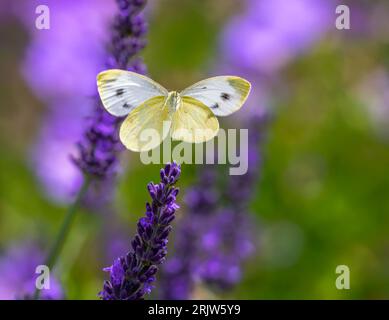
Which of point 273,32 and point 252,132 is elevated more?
point 273,32

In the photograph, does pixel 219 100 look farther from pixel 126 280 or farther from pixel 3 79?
pixel 3 79

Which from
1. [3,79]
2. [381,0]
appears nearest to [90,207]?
[3,79]

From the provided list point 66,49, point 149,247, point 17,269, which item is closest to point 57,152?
point 66,49

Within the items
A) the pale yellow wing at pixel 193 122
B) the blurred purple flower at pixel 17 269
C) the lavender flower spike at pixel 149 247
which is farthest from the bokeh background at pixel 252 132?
the lavender flower spike at pixel 149 247

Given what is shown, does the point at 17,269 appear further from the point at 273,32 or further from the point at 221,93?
the point at 273,32

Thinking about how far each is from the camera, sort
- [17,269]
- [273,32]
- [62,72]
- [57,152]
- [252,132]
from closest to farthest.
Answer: [252,132] < [17,269] < [57,152] < [62,72] < [273,32]

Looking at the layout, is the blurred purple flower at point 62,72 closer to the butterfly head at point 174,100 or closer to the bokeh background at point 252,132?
the bokeh background at point 252,132

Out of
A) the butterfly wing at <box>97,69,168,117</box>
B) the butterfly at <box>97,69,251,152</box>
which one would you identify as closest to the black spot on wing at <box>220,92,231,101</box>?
the butterfly at <box>97,69,251,152</box>
